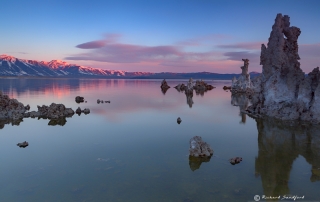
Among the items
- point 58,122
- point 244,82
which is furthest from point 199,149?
point 244,82

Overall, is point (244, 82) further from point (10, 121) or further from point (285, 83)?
point (10, 121)

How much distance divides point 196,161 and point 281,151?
5.58m

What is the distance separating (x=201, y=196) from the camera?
347 inches

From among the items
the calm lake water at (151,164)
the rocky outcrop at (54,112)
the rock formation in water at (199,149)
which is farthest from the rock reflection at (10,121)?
the rock formation in water at (199,149)

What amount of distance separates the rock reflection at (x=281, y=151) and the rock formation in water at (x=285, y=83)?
2832 mm

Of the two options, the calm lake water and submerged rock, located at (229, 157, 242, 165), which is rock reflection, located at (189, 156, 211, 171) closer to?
the calm lake water

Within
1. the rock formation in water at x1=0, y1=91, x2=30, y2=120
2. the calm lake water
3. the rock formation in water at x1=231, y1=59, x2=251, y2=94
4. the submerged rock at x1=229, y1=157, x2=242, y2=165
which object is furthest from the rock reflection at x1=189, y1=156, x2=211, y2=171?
the rock formation in water at x1=231, y1=59, x2=251, y2=94

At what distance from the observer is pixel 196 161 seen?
1234 cm

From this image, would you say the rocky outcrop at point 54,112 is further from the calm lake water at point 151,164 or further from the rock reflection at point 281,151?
the rock reflection at point 281,151

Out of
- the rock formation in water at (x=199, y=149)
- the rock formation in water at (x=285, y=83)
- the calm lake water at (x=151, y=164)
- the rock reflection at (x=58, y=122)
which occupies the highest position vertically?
the rock formation in water at (x=285, y=83)

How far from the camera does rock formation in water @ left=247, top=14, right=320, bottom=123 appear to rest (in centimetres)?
2275

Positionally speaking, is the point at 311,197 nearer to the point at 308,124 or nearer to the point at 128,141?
the point at 128,141

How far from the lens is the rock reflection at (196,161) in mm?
11620

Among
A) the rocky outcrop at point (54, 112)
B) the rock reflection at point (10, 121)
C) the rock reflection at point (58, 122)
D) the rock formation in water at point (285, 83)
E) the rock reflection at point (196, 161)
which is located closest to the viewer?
the rock reflection at point (196, 161)
